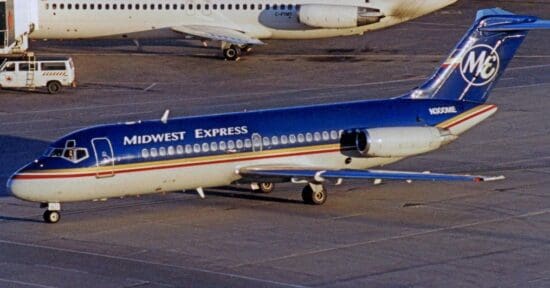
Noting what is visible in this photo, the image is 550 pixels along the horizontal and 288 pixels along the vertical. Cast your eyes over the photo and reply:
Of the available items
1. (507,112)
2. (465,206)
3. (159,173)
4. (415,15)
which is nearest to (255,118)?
(159,173)

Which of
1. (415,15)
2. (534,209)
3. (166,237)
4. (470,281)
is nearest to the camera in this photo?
(470,281)

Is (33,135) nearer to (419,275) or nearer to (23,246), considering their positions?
(23,246)

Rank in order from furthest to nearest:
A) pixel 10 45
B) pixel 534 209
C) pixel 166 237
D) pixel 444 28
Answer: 1. pixel 444 28
2. pixel 10 45
3. pixel 534 209
4. pixel 166 237

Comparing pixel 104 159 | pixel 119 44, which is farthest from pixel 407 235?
pixel 119 44

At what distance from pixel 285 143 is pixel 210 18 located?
2994 centimetres

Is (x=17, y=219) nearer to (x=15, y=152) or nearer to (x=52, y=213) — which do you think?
(x=52, y=213)

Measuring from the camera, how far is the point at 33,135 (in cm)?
5247

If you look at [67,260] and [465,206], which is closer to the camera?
[67,260]

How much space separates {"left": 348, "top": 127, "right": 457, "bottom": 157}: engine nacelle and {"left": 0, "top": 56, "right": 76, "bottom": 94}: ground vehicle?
81.1 ft

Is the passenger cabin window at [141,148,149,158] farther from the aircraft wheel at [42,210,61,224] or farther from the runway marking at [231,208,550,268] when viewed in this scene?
the runway marking at [231,208,550,268]

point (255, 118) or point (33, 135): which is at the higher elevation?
Answer: point (255, 118)

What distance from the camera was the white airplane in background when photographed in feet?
225

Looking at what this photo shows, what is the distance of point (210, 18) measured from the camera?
2726 inches

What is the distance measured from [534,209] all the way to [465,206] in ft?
6.25
